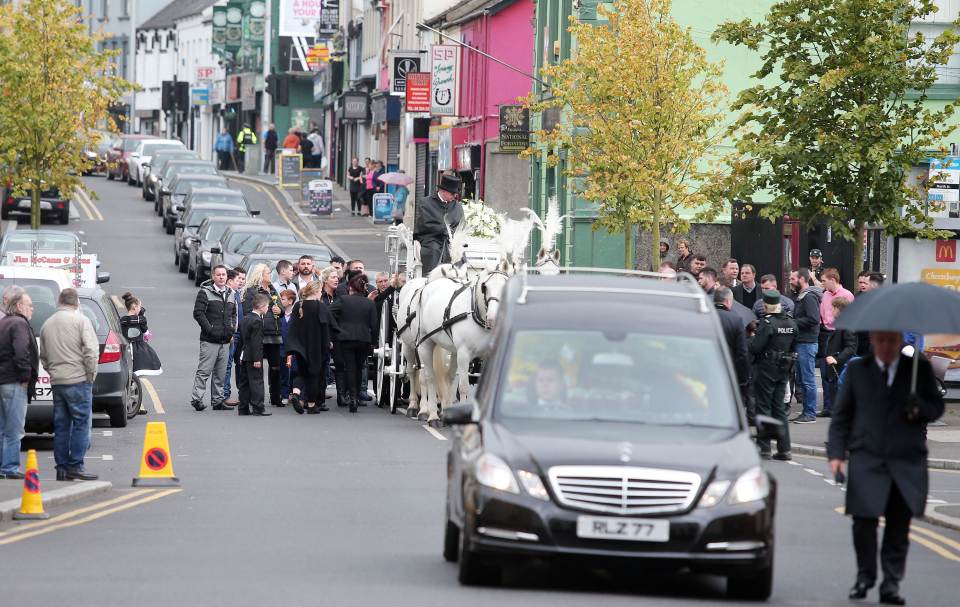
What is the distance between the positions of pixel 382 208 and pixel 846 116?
35480 millimetres

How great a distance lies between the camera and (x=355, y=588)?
10672mm

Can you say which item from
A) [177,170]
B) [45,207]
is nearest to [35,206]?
[45,207]

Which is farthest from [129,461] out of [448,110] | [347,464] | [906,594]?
[448,110]

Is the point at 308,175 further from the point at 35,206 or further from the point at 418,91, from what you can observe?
the point at 35,206

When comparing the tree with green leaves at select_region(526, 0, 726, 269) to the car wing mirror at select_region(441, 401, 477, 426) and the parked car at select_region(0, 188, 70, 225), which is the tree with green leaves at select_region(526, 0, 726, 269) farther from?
the parked car at select_region(0, 188, 70, 225)

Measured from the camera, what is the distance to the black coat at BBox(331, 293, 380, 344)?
25.2 m

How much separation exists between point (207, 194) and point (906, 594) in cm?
4519

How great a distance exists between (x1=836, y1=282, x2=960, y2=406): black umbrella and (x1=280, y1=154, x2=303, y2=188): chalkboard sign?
6107cm

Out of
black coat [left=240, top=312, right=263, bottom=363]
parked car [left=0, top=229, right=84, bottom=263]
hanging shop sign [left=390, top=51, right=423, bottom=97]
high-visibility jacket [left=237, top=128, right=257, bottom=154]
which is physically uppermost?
hanging shop sign [left=390, top=51, right=423, bottom=97]

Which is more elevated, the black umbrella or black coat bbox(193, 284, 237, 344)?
the black umbrella

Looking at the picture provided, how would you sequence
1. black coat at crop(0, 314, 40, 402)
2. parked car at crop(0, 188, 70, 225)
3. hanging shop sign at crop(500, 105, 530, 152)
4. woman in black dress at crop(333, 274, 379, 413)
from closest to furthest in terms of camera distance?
black coat at crop(0, 314, 40, 402)
woman in black dress at crop(333, 274, 379, 413)
hanging shop sign at crop(500, 105, 530, 152)
parked car at crop(0, 188, 70, 225)

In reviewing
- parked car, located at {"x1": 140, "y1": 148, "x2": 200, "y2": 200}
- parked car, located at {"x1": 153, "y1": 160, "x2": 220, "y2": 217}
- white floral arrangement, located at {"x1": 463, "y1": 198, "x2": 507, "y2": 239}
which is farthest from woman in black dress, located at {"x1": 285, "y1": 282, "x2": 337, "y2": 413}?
parked car, located at {"x1": 140, "y1": 148, "x2": 200, "y2": 200}

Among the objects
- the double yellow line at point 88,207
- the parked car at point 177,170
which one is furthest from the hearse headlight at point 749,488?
the double yellow line at point 88,207

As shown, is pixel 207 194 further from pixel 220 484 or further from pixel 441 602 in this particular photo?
pixel 441 602
